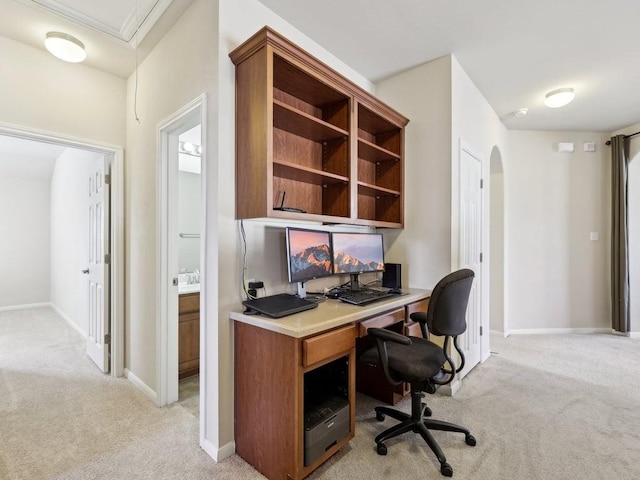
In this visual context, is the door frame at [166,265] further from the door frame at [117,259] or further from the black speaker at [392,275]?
the black speaker at [392,275]

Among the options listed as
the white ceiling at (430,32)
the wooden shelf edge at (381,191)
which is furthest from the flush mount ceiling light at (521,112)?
the wooden shelf edge at (381,191)

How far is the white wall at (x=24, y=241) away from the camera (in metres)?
5.39

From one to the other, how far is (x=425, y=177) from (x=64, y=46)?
9.62 ft

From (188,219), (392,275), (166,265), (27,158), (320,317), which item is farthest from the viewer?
Answer: (27,158)

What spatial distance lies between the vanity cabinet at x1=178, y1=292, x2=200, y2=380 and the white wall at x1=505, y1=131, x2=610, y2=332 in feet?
13.4

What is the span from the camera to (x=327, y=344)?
5.02ft

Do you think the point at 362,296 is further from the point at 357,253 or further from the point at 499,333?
the point at 499,333

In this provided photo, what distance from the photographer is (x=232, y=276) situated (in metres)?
1.77

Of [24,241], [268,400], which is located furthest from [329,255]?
[24,241]

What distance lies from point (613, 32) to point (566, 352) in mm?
3137

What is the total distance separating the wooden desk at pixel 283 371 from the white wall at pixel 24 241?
6275mm

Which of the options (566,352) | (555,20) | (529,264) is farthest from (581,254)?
(555,20)

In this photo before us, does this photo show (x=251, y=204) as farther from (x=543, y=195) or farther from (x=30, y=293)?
(x=30, y=293)

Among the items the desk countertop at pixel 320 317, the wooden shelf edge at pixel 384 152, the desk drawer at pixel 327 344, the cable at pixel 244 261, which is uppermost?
the wooden shelf edge at pixel 384 152
